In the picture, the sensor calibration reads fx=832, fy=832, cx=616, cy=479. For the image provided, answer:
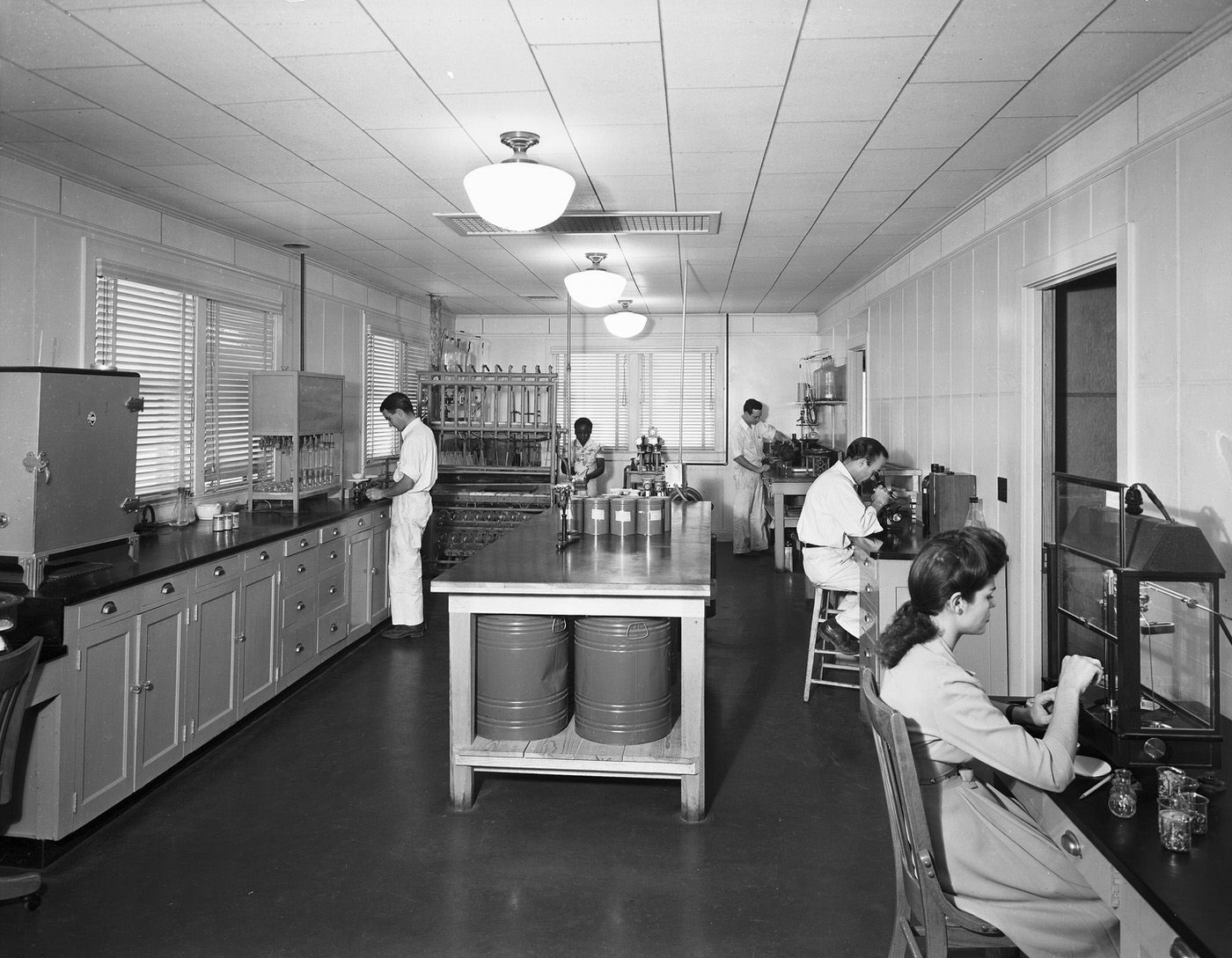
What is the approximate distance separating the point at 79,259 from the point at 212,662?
7.10ft

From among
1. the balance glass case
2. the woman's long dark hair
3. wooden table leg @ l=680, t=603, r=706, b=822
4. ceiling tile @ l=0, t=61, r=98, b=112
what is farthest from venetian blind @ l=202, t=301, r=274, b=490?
the balance glass case

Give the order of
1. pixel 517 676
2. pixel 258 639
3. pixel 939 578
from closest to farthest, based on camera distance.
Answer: pixel 939 578
pixel 517 676
pixel 258 639

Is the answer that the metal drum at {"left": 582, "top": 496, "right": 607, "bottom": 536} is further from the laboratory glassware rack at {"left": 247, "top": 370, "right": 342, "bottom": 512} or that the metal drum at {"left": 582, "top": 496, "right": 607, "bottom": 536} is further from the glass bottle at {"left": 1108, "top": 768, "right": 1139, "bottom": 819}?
the glass bottle at {"left": 1108, "top": 768, "right": 1139, "bottom": 819}

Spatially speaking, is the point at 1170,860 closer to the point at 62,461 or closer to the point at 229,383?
the point at 62,461

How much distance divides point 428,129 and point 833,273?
186 inches

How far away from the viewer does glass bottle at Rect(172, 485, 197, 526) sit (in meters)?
4.91

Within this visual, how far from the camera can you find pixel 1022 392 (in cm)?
425

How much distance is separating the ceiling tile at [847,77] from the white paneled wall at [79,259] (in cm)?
350

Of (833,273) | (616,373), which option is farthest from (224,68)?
(616,373)

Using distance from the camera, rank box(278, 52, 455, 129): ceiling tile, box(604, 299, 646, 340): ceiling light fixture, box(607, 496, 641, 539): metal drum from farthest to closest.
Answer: box(604, 299, 646, 340): ceiling light fixture < box(607, 496, 641, 539): metal drum < box(278, 52, 455, 129): ceiling tile

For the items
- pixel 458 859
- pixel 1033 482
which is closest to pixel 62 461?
pixel 458 859

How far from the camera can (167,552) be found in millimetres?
4039

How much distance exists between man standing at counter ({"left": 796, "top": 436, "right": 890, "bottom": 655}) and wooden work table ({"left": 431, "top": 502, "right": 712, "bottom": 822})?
5.11 feet

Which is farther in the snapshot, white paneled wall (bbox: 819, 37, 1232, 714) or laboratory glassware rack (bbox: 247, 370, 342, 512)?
laboratory glassware rack (bbox: 247, 370, 342, 512)
